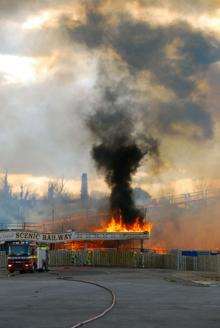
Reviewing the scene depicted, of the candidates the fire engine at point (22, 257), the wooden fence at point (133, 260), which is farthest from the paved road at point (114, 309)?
the wooden fence at point (133, 260)

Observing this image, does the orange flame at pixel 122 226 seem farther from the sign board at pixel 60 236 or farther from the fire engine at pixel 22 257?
the fire engine at pixel 22 257

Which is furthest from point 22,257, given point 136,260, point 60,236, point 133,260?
point 60,236

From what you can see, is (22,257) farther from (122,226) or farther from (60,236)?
(122,226)

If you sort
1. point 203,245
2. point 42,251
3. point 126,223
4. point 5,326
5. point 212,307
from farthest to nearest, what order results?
point 203,245 → point 126,223 → point 42,251 → point 212,307 → point 5,326

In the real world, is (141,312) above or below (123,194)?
below

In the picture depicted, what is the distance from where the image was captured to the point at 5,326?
20219mm

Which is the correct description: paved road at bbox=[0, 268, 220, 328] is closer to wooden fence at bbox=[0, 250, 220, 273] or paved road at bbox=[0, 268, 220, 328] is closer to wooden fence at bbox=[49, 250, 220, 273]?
wooden fence at bbox=[49, 250, 220, 273]

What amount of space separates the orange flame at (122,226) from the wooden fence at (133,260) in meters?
36.1

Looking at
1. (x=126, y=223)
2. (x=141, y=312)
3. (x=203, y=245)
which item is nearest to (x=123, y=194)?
(x=126, y=223)

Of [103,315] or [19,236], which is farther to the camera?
[19,236]

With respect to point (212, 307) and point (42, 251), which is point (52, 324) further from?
point (42, 251)

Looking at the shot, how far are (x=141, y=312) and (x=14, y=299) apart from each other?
8871mm

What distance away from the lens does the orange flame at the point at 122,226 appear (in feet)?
403

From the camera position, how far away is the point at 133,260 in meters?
81.2
